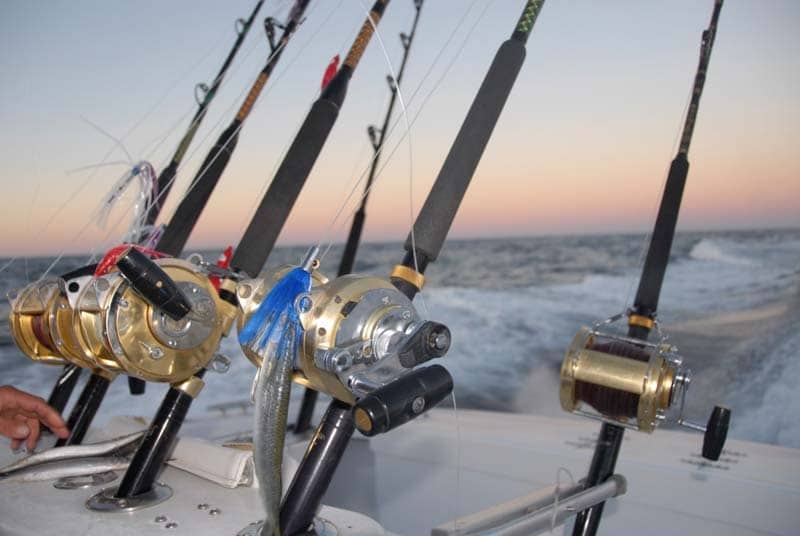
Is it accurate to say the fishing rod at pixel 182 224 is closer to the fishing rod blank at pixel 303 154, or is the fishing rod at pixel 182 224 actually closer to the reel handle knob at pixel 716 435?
the fishing rod blank at pixel 303 154

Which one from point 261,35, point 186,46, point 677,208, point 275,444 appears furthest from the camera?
point 186,46

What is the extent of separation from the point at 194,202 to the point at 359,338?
1143 millimetres

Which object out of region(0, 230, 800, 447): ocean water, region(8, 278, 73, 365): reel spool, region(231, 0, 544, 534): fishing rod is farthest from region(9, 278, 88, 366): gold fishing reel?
region(0, 230, 800, 447): ocean water

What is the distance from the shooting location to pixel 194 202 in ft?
5.58

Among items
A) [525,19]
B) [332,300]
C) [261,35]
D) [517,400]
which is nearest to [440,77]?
[525,19]

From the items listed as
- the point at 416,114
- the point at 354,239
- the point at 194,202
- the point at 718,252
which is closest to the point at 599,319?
the point at 718,252

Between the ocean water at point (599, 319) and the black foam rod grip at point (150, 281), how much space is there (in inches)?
94.0

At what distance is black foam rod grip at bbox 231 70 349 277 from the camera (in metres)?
1.30

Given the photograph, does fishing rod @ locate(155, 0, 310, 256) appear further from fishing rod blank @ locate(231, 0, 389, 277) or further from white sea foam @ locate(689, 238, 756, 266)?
white sea foam @ locate(689, 238, 756, 266)

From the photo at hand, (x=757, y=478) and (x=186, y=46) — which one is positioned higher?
(x=186, y=46)

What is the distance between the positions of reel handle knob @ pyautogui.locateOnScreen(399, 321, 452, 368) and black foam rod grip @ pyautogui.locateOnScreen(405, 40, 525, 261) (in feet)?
0.94

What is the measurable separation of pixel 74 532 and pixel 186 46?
90.8 inches

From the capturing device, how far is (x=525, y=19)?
1.12 m

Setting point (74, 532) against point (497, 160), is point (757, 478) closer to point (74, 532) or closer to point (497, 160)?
point (74, 532)
